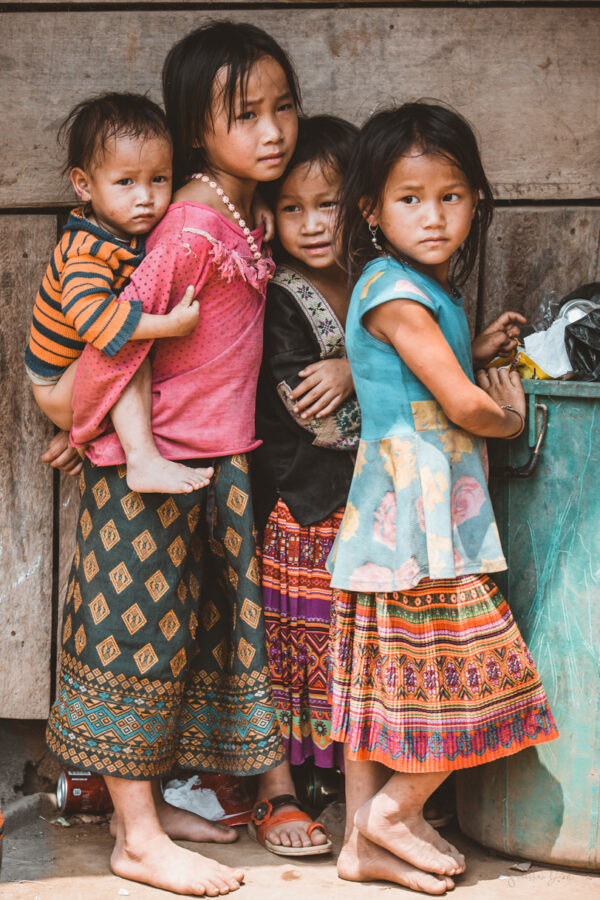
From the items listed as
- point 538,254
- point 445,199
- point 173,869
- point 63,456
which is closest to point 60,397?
point 63,456

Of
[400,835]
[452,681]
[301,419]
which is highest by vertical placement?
[301,419]

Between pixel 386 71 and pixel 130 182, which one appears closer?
pixel 130 182

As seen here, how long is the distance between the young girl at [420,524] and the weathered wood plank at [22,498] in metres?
0.98

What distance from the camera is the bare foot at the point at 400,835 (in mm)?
2246

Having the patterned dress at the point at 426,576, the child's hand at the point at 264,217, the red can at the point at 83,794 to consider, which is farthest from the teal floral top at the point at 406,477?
the red can at the point at 83,794

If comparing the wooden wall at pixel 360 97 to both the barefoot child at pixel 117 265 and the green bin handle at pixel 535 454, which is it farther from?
the green bin handle at pixel 535 454

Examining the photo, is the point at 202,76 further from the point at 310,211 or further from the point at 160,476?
the point at 160,476

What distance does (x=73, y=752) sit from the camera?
2.32 meters

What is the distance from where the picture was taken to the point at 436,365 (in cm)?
213

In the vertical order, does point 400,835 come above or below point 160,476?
→ below

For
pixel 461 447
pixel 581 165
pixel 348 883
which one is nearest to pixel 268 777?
pixel 348 883

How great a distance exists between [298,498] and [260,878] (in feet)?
3.00

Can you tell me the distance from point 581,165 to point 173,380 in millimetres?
1335

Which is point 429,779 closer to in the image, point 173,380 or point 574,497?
point 574,497
